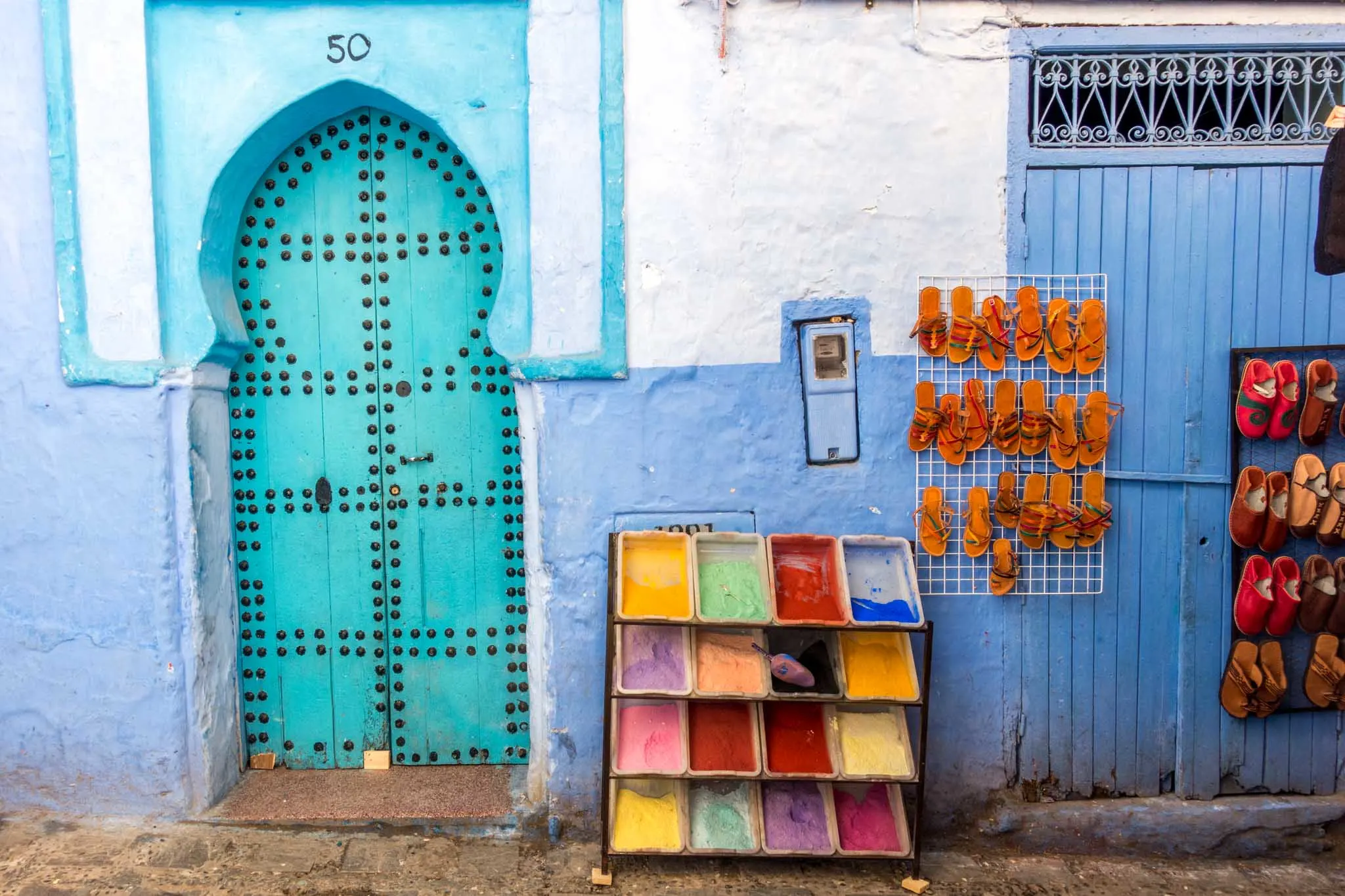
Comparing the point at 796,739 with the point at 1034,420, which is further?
the point at 1034,420

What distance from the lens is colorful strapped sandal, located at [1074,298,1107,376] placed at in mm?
3180

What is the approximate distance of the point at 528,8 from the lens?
10.4ft

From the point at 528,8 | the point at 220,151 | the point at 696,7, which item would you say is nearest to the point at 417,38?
the point at 528,8

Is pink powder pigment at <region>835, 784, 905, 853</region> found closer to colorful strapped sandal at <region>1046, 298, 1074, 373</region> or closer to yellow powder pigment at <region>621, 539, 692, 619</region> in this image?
yellow powder pigment at <region>621, 539, 692, 619</region>

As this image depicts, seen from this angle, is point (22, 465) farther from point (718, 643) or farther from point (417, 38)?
point (718, 643)

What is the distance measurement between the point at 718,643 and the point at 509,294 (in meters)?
1.51

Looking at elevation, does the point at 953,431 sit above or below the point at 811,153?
below

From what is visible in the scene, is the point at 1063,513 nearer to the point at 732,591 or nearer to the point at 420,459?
the point at 732,591

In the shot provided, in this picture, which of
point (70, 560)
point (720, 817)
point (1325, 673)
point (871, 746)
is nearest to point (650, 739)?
point (720, 817)

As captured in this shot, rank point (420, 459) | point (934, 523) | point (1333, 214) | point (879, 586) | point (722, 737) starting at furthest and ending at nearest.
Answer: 1. point (420, 459)
2. point (934, 523)
3. point (879, 586)
4. point (722, 737)
5. point (1333, 214)

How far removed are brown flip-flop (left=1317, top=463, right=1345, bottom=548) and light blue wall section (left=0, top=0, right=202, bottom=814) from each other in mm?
4388

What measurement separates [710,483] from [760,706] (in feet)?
2.74

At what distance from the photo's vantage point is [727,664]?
9.87ft

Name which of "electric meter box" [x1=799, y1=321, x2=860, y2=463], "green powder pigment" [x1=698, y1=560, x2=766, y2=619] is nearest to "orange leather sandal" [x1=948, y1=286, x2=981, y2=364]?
"electric meter box" [x1=799, y1=321, x2=860, y2=463]
